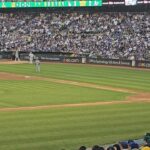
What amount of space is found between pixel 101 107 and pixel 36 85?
11892 millimetres

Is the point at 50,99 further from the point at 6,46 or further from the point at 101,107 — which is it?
the point at 6,46

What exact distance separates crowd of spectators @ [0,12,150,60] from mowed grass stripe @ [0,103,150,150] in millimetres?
32230

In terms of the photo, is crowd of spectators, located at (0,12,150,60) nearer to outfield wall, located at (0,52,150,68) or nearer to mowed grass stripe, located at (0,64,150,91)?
outfield wall, located at (0,52,150,68)

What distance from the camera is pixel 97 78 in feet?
144

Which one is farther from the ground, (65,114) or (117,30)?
(117,30)

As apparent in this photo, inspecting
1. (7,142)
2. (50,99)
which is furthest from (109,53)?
(7,142)

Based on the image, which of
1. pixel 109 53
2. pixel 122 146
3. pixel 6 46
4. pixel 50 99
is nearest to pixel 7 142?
pixel 122 146

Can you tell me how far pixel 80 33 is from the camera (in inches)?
2670

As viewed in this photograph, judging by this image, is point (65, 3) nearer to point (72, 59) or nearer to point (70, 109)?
point (72, 59)

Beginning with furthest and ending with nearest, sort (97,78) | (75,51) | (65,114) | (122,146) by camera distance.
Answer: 1. (75,51)
2. (97,78)
3. (65,114)
4. (122,146)

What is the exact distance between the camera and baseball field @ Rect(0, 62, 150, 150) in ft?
61.8

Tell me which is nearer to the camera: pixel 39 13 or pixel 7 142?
pixel 7 142

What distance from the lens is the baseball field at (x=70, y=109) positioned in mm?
18828

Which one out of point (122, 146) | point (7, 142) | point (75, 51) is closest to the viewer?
point (122, 146)
